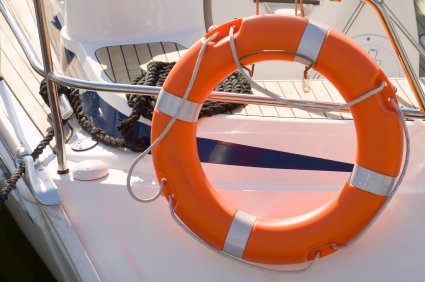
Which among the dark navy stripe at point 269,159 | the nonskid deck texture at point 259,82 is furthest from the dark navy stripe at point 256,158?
the nonskid deck texture at point 259,82

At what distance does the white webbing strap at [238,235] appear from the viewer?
1921 mm

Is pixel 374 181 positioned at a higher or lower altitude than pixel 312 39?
lower

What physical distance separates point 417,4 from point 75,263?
6.99 feet

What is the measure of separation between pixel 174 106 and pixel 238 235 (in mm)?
402

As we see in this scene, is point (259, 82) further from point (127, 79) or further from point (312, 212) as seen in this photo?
point (312, 212)

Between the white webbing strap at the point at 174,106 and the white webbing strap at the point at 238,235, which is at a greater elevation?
the white webbing strap at the point at 174,106

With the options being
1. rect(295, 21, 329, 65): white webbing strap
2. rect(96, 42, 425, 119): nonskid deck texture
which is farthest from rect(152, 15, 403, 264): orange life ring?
rect(96, 42, 425, 119): nonskid deck texture

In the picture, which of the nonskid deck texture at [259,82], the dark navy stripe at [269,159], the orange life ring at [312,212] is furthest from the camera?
the nonskid deck texture at [259,82]

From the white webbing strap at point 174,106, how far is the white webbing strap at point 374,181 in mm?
476

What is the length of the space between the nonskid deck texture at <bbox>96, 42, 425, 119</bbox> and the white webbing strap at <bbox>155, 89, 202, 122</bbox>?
0.36 m

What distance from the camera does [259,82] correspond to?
8.00 ft

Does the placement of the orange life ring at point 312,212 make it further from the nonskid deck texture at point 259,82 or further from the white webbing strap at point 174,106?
the nonskid deck texture at point 259,82

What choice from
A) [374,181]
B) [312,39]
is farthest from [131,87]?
[374,181]

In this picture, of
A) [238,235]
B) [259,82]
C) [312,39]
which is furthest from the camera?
[259,82]
